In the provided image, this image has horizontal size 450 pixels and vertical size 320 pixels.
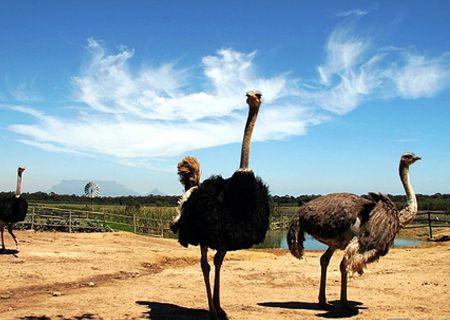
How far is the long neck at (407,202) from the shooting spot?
22.4ft

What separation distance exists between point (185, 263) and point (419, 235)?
21511 millimetres

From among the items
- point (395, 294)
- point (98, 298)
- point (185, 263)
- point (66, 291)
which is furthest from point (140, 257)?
point (395, 294)

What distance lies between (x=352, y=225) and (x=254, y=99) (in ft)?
7.05

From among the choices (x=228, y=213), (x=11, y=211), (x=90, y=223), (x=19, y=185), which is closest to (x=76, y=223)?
(x=90, y=223)

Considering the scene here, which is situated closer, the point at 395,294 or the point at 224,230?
the point at 224,230

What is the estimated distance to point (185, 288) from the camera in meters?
8.52

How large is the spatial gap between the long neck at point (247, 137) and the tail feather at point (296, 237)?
191 cm

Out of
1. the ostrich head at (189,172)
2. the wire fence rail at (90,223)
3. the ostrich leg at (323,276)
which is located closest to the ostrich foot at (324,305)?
the ostrich leg at (323,276)

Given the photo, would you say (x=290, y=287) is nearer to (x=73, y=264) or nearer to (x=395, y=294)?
(x=395, y=294)

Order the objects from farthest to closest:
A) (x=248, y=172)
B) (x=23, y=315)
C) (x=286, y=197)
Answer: (x=286, y=197), (x=23, y=315), (x=248, y=172)

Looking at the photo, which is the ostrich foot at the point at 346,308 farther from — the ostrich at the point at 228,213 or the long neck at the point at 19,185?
the long neck at the point at 19,185

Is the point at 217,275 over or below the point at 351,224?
below

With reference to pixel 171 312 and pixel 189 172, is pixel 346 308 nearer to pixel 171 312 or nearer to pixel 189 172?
pixel 171 312

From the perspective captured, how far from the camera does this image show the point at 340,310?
668 cm
